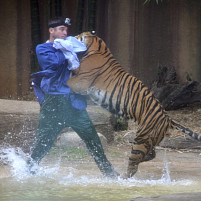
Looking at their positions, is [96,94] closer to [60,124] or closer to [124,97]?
[124,97]

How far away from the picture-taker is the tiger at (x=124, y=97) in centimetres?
531

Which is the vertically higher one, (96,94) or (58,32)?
(58,32)

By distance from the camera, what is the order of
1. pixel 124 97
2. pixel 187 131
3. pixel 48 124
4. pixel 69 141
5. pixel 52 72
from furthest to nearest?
1. pixel 69 141
2. pixel 124 97
3. pixel 187 131
4. pixel 48 124
5. pixel 52 72

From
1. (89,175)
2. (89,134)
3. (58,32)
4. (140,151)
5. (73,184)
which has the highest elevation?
(58,32)

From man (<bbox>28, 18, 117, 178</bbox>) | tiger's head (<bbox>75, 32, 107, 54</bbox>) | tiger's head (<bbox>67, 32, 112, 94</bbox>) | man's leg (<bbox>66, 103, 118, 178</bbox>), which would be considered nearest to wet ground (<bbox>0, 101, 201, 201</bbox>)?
man's leg (<bbox>66, 103, 118, 178</bbox>)

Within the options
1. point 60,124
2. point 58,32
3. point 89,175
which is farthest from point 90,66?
point 89,175

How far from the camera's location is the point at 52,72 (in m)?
5.00

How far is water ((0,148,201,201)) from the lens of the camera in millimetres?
4504

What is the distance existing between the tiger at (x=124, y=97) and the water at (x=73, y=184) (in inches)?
15.5

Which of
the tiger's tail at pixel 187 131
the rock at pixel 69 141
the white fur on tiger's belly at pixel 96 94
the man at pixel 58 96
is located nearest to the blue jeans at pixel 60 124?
the man at pixel 58 96

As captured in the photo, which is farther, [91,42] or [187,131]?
[91,42]

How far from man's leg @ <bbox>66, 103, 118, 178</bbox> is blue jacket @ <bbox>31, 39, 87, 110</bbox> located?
0.12 m

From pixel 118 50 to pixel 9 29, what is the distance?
8.06 feet

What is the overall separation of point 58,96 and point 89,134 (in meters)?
0.55
